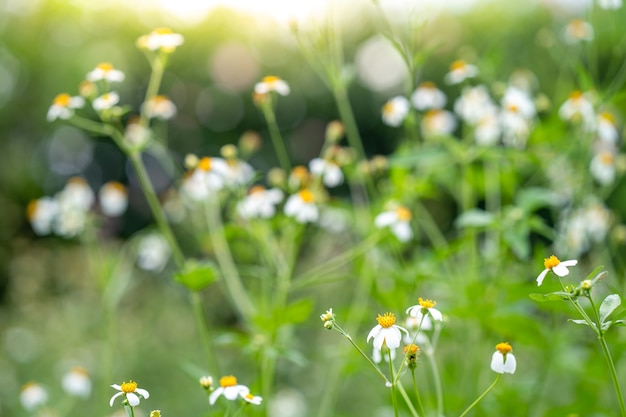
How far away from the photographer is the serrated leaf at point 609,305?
1.03 metres

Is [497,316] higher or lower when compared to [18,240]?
lower

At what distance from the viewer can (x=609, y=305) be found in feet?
3.44

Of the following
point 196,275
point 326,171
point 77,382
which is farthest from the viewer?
point 77,382

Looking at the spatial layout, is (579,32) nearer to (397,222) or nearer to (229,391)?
(397,222)

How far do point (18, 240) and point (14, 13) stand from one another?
5.85 feet

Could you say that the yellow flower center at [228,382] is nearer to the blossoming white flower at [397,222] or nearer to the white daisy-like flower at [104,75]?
the blossoming white flower at [397,222]

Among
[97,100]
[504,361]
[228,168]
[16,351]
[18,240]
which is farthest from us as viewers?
[18,240]

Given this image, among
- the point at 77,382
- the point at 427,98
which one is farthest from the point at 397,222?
the point at 77,382

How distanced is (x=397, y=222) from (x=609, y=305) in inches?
29.8

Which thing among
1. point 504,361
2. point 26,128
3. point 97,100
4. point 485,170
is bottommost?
point 504,361

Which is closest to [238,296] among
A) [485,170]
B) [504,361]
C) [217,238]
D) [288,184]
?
[217,238]

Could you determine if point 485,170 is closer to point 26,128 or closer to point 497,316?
point 497,316

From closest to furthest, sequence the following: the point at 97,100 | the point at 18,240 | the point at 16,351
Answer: the point at 97,100 → the point at 16,351 → the point at 18,240

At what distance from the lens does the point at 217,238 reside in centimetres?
205
